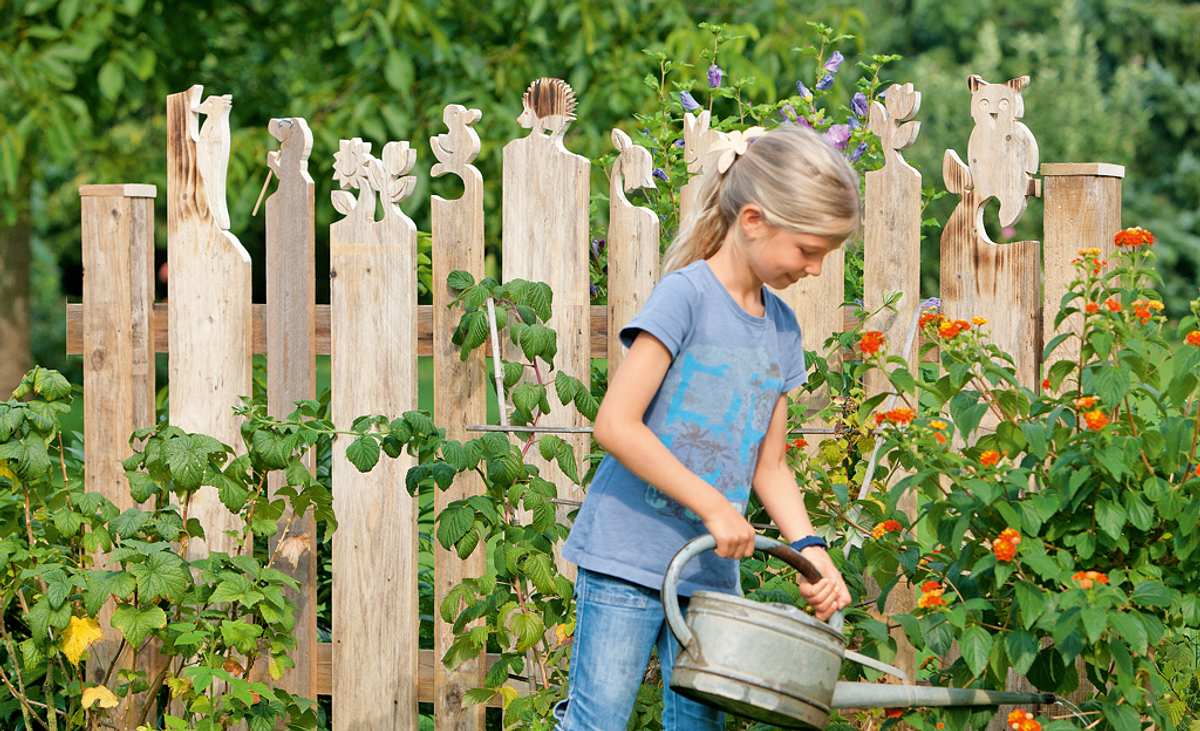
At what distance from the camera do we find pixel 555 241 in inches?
131

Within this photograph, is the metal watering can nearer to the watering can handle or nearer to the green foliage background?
the watering can handle

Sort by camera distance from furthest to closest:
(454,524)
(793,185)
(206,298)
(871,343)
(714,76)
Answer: (714,76)
(206,298)
(454,524)
(871,343)
(793,185)

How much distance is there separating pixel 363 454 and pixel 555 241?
0.67 m

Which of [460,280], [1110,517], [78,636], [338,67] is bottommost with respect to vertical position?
[78,636]

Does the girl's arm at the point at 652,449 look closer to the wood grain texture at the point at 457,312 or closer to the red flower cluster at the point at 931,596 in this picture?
the red flower cluster at the point at 931,596

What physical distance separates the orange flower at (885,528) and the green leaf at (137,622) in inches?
57.7

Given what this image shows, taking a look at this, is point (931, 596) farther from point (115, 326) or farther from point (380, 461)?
point (115, 326)

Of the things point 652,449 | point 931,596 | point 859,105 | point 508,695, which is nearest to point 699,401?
point 652,449

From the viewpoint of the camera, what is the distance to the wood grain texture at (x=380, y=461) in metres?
3.36

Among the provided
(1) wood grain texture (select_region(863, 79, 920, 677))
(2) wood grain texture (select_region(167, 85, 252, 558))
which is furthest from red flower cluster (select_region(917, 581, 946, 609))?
(2) wood grain texture (select_region(167, 85, 252, 558))

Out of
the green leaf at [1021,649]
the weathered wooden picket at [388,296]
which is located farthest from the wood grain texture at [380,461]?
the green leaf at [1021,649]

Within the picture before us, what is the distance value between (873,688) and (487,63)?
6045 millimetres

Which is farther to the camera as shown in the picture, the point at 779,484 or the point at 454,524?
the point at 454,524

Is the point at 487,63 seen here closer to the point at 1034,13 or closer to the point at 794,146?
the point at 794,146
